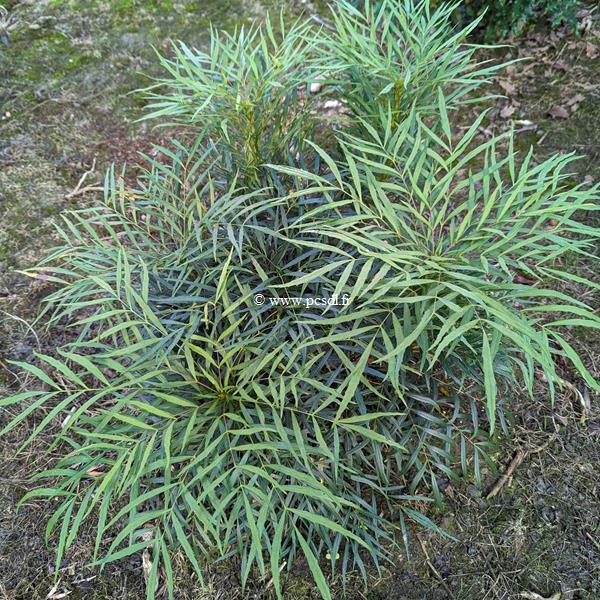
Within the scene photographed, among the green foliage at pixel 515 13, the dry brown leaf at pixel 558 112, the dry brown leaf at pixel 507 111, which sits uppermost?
the green foliage at pixel 515 13

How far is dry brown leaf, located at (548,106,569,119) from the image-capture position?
6.98 feet

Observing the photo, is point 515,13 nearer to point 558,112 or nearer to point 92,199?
point 558,112

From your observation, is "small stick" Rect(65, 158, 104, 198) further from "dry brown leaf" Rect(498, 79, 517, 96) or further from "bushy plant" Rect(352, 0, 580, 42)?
"dry brown leaf" Rect(498, 79, 517, 96)

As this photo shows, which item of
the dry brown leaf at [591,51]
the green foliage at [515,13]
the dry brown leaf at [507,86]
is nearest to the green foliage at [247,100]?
the green foliage at [515,13]

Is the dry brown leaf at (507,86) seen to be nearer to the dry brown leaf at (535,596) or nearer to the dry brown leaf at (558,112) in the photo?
the dry brown leaf at (558,112)

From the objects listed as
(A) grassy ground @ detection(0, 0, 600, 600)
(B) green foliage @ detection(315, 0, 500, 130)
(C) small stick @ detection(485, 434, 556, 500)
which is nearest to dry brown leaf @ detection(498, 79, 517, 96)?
(A) grassy ground @ detection(0, 0, 600, 600)

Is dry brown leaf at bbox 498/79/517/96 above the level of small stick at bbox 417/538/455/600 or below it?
above

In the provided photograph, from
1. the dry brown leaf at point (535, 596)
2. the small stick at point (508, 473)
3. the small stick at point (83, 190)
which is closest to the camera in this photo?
the dry brown leaf at point (535, 596)

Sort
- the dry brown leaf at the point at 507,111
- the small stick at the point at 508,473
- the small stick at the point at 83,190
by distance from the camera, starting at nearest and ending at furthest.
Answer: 1. the small stick at the point at 508,473
2. the small stick at the point at 83,190
3. the dry brown leaf at the point at 507,111

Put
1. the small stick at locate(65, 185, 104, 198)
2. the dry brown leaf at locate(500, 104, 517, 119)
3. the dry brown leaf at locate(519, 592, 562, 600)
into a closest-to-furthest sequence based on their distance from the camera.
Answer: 1. the dry brown leaf at locate(519, 592, 562, 600)
2. the small stick at locate(65, 185, 104, 198)
3. the dry brown leaf at locate(500, 104, 517, 119)

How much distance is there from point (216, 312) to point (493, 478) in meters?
0.92

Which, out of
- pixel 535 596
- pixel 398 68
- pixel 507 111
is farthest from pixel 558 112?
pixel 535 596

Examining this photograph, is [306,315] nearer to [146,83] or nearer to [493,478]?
[493,478]

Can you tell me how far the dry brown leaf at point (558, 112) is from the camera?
→ 83.8 inches
